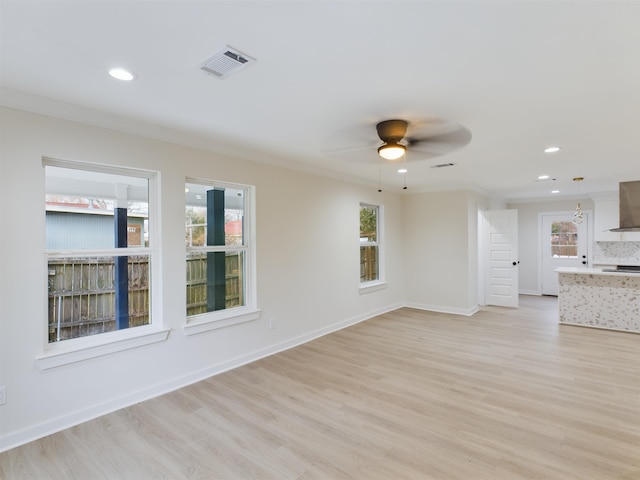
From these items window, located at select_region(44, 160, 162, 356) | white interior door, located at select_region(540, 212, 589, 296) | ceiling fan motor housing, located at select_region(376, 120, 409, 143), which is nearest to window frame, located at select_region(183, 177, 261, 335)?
window, located at select_region(44, 160, 162, 356)

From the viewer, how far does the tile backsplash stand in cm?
673

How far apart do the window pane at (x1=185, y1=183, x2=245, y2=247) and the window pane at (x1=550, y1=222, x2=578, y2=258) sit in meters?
7.81

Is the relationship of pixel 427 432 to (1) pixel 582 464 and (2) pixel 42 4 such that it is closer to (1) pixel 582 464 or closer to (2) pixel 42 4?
(1) pixel 582 464

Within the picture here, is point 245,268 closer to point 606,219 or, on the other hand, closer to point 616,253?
point 606,219

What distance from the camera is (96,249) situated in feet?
9.20

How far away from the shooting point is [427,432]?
246 cm

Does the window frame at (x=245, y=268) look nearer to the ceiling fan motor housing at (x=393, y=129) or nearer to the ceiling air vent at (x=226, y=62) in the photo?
the ceiling air vent at (x=226, y=62)

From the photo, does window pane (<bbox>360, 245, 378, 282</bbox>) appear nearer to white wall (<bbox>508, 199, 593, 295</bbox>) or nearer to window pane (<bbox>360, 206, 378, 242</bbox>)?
window pane (<bbox>360, 206, 378, 242</bbox>)

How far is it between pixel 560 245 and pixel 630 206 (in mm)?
3044

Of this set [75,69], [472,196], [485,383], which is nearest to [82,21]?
[75,69]

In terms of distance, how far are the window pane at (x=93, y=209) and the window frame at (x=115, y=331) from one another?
0.05m

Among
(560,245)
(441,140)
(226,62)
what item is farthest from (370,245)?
(560,245)

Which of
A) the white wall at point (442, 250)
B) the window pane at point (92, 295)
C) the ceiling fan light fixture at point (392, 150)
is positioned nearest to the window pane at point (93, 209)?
the window pane at point (92, 295)

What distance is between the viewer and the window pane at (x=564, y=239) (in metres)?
7.86
